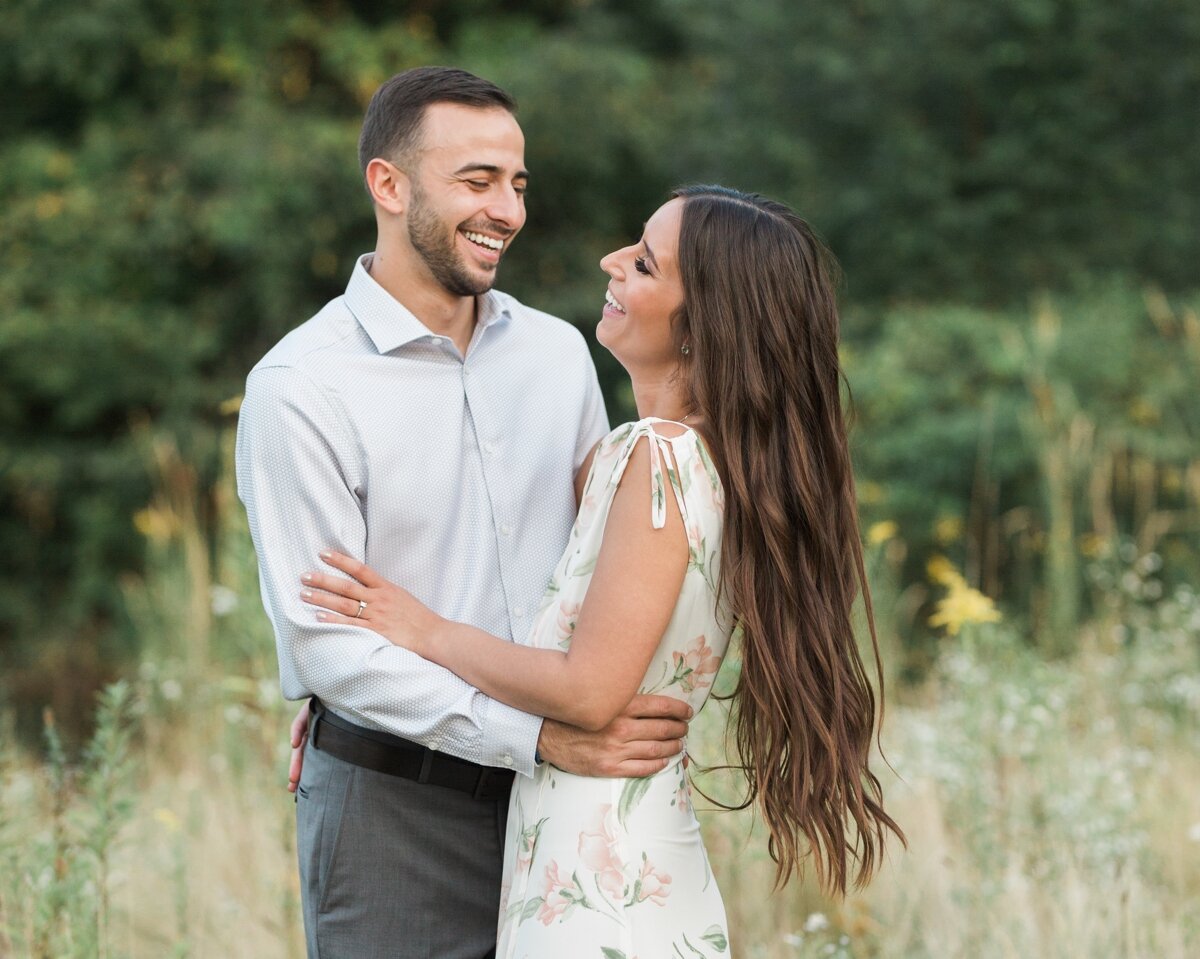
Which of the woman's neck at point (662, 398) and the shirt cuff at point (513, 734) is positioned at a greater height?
the woman's neck at point (662, 398)

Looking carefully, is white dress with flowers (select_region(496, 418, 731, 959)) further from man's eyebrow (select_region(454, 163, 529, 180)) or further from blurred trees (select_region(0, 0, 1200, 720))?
blurred trees (select_region(0, 0, 1200, 720))

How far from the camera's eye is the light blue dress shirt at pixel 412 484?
7.51 feet

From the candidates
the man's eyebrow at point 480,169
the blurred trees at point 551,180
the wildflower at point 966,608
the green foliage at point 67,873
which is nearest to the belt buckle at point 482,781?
the green foliage at point 67,873

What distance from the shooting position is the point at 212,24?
427 inches

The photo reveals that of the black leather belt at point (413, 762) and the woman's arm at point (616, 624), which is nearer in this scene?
the woman's arm at point (616, 624)

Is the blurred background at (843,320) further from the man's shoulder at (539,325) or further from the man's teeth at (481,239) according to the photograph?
the man's teeth at (481,239)

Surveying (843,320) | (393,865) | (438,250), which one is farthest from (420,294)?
(843,320)

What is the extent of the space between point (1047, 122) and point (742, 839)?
7159 millimetres

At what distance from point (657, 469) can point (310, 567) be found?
2.07 feet

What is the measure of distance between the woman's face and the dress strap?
16 cm

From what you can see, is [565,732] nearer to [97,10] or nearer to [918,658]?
[918,658]

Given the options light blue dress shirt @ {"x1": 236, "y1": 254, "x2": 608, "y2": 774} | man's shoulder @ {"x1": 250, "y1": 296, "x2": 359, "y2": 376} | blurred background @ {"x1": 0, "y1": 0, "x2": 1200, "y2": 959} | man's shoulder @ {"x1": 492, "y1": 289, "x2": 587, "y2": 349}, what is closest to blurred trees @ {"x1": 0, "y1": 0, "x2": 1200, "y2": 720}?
blurred background @ {"x1": 0, "y1": 0, "x2": 1200, "y2": 959}

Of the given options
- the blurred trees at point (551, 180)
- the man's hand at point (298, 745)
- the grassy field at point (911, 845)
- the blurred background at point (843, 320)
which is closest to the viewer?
the man's hand at point (298, 745)

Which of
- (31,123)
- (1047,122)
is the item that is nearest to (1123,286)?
(1047,122)
